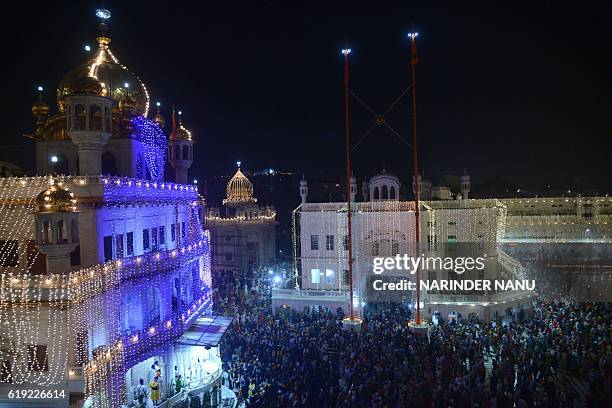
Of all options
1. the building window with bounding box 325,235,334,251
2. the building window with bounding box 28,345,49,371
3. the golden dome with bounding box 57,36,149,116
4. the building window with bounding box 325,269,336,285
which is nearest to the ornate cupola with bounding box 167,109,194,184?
the golden dome with bounding box 57,36,149,116

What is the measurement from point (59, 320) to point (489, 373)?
1524cm

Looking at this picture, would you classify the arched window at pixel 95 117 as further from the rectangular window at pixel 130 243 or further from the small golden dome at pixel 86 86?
the rectangular window at pixel 130 243

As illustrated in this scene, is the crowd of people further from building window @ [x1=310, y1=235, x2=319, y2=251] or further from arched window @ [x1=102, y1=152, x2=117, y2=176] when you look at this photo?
arched window @ [x1=102, y1=152, x2=117, y2=176]

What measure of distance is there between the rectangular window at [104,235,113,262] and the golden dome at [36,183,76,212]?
8.25 feet

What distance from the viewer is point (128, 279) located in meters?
17.0

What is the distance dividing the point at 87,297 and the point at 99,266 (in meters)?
1.08

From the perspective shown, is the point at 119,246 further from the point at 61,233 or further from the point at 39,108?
the point at 39,108

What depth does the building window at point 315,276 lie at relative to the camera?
31.6 meters

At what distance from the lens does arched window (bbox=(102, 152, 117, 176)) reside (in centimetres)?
1997

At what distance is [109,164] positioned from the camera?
20047mm

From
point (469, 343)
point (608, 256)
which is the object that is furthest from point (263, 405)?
point (608, 256)

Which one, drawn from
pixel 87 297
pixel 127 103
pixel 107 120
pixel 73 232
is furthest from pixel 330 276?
pixel 73 232

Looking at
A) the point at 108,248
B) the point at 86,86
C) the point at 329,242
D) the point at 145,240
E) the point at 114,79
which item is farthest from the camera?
the point at 329,242

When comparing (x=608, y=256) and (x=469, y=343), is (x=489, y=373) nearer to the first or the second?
(x=469, y=343)
